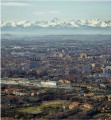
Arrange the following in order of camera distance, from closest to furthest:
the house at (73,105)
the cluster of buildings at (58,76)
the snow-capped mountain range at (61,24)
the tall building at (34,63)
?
the house at (73,105)
the cluster of buildings at (58,76)
the tall building at (34,63)
the snow-capped mountain range at (61,24)

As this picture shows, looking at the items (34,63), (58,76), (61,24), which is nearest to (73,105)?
(58,76)

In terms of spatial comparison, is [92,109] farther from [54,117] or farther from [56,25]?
[56,25]

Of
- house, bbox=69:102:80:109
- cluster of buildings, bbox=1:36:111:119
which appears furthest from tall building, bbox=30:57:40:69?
house, bbox=69:102:80:109

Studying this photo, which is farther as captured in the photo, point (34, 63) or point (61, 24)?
point (61, 24)

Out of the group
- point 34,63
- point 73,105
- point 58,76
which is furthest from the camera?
point 34,63

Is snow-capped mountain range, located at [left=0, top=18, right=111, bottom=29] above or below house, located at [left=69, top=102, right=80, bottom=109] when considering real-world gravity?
below

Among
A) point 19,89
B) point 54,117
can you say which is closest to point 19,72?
point 19,89

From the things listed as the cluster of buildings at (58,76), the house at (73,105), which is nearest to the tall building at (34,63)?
the cluster of buildings at (58,76)

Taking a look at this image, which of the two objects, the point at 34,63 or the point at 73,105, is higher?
the point at 73,105

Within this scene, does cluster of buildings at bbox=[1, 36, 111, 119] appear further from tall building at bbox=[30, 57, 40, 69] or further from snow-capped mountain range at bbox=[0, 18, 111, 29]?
snow-capped mountain range at bbox=[0, 18, 111, 29]

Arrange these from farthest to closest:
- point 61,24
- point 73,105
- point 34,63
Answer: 1. point 61,24
2. point 34,63
3. point 73,105

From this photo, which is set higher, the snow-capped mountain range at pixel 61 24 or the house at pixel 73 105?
the house at pixel 73 105

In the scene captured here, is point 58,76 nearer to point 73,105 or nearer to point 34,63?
point 34,63

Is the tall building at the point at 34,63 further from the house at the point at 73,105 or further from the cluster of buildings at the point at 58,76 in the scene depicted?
the house at the point at 73,105
